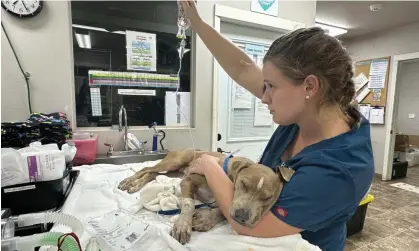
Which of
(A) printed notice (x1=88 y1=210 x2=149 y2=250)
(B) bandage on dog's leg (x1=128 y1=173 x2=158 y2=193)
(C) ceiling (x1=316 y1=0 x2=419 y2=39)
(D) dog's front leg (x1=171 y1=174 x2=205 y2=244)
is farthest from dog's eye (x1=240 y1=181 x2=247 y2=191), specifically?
(C) ceiling (x1=316 y1=0 x2=419 y2=39)

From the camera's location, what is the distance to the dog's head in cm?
68

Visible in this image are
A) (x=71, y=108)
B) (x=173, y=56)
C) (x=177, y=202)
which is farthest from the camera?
(x=173, y=56)

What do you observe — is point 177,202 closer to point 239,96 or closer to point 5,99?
point 5,99

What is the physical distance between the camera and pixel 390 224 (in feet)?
8.87

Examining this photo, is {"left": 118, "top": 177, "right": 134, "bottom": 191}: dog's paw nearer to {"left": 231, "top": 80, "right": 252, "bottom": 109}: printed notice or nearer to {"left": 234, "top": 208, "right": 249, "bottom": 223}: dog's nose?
{"left": 234, "top": 208, "right": 249, "bottom": 223}: dog's nose

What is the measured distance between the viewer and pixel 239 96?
266cm

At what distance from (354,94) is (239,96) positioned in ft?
6.17

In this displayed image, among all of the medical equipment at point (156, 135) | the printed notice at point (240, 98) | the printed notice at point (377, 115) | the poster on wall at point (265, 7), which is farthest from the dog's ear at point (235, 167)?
the printed notice at point (377, 115)

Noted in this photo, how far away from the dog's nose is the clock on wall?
205 centimetres

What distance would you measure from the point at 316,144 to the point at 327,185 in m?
0.15

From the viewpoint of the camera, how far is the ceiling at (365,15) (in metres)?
3.29

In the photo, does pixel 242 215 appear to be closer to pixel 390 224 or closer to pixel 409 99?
pixel 390 224

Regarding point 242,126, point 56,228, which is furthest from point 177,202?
point 242,126

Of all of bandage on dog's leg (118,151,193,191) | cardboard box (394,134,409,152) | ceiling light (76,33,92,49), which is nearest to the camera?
bandage on dog's leg (118,151,193,191)
